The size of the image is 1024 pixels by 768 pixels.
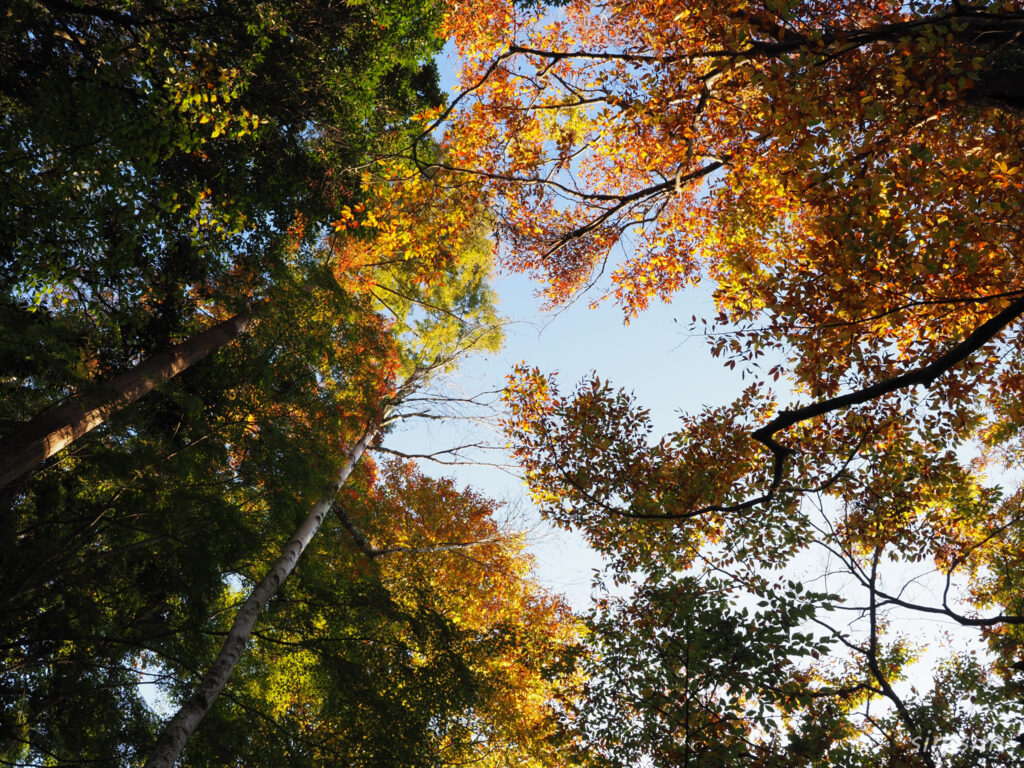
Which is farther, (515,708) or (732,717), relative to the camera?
(515,708)

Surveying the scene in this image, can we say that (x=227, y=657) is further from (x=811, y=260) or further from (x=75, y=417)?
(x=811, y=260)

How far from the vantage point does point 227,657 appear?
6117mm

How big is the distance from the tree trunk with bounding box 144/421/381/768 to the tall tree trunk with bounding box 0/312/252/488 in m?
2.77

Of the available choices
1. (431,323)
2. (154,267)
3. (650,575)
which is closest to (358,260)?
(431,323)

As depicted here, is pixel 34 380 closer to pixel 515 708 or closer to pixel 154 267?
pixel 154 267

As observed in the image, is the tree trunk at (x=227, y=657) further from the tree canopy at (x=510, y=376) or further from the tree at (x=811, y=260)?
the tree at (x=811, y=260)

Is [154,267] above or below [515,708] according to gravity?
above

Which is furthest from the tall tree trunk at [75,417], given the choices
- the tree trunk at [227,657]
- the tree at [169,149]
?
the tree trunk at [227,657]

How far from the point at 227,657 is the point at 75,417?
3.10 meters

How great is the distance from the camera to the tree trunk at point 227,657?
510 cm

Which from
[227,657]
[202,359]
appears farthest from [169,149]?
[227,657]

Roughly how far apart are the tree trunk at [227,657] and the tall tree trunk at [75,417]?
2.77 m

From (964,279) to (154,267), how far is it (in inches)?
375

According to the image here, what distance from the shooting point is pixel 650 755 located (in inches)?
201
